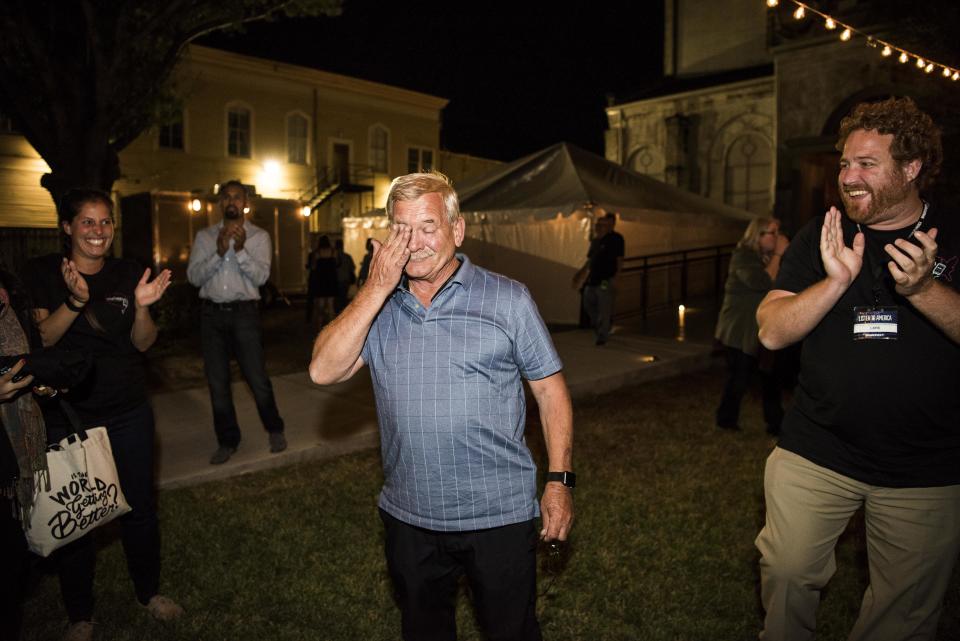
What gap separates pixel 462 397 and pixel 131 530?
6.48ft

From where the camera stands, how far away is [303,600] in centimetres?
334

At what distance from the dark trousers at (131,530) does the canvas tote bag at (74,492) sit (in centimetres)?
22

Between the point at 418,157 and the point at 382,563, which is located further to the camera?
the point at 418,157

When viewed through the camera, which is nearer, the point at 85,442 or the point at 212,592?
the point at 85,442

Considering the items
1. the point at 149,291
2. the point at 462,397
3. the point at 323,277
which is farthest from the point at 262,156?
the point at 462,397

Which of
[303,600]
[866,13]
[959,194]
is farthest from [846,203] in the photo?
[866,13]

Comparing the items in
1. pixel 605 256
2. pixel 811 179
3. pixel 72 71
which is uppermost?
pixel 72 71

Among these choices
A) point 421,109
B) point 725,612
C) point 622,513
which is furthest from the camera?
point 421,109

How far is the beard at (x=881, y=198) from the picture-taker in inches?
83.9

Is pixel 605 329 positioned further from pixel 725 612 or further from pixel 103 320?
pixel 103 320

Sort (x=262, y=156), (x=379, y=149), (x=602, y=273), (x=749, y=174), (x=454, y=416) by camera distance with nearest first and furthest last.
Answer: (x=454, y=416)
(x=602, y=273)
(x=749, y=174)
(x=262, y=156)
(x=379, y=149)

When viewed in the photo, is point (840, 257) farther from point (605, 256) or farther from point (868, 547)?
point (605, 256)

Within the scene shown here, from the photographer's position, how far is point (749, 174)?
25.0 meters

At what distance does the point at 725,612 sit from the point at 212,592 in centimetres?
262
